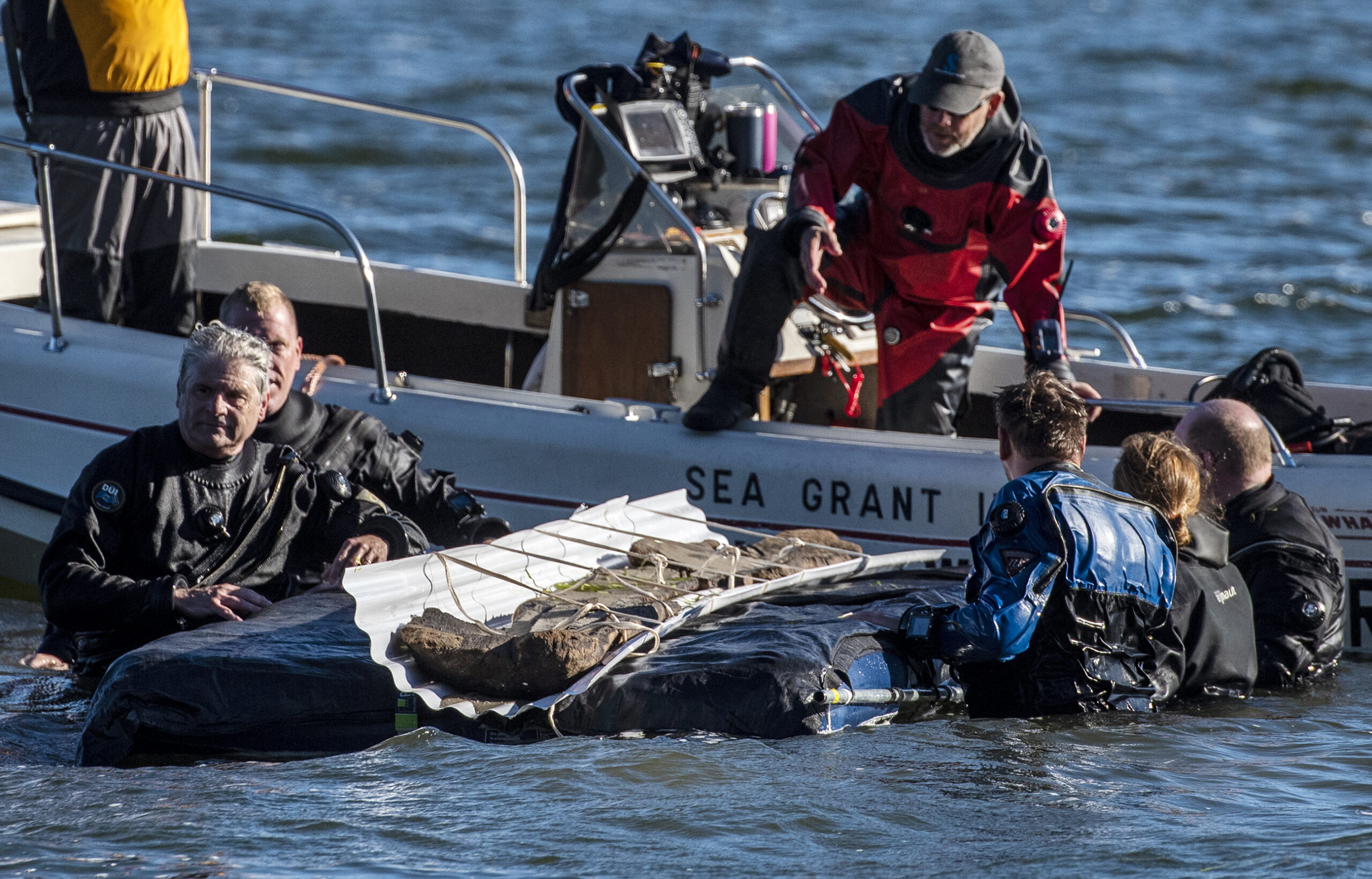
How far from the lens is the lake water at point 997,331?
3270 mm

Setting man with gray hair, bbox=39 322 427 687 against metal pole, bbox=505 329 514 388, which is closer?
man with gray hair, bbox=39 322 427 687

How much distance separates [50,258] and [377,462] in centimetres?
159

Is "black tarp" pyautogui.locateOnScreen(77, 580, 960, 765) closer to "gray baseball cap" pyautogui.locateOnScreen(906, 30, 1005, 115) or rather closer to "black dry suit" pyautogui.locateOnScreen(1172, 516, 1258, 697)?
"black dry suit" pyautogui.locateOnScreen(1172, 516, 1258, 697)

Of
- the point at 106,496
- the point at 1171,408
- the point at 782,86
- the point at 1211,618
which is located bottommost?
the point at 1211,618

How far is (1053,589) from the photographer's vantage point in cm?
366

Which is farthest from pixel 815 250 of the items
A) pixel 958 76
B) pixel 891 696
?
pixel 891 696

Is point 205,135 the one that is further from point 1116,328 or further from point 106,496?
point 1116,328

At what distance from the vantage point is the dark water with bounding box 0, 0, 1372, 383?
12.0 m

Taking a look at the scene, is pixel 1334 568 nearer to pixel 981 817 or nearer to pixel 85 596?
pixel 981 817

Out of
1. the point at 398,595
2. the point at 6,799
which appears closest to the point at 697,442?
the point at 398,595

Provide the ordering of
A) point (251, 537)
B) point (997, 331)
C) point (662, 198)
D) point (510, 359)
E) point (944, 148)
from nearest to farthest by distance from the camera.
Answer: point (251, 537) < point (944, 148) < point (662, 198) < point (510, 359) < point (997, 331)

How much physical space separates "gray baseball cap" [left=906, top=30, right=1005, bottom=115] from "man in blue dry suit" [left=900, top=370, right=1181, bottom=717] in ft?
5.04

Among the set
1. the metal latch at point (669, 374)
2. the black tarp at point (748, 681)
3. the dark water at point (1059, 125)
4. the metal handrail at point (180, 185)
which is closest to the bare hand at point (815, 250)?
the metal latch at point (669, 374)

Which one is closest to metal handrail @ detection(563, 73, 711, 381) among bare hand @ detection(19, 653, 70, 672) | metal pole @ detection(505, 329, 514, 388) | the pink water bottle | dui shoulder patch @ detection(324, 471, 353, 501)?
the pink water bottle
